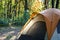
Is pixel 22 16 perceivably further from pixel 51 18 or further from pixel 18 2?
pixel 51 18

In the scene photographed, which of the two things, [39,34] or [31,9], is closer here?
[39,34]

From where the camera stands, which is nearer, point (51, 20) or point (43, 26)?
point (51, 20)

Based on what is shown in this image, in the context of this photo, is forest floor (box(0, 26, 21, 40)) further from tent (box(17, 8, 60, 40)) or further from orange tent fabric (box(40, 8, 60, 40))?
orange tent fabric (box(40, 8, 60, 40))

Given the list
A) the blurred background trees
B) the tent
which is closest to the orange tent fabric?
the tent

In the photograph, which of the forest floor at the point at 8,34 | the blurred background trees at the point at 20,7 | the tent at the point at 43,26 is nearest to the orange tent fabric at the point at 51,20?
the tent at the point at 43,26

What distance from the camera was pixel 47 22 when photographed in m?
5.26

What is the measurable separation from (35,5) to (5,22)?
3.69m

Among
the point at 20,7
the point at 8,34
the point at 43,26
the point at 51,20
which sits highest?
the point at 51,20

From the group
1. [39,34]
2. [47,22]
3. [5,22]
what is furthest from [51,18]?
[5,22]

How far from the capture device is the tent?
5203 millimetres

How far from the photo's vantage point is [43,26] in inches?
216

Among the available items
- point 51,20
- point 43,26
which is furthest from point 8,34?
point 51,20

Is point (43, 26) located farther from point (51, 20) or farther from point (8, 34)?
point (8, 34)

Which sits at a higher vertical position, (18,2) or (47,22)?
(47,22)
